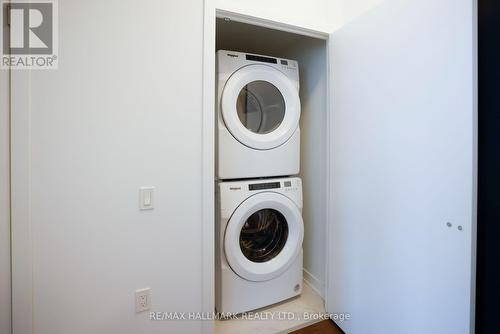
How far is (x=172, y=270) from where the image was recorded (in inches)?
47.3

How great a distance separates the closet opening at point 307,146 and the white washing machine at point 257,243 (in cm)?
7

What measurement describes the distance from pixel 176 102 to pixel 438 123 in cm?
113

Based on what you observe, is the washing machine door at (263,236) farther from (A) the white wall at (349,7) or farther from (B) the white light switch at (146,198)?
(A) the white wall at (349,7)

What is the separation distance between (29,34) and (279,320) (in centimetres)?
199

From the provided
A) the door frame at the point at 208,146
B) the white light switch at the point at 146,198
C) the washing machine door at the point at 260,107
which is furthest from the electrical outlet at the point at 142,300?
the washing machine door at the point at 260,107

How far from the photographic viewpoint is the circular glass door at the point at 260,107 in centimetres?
166

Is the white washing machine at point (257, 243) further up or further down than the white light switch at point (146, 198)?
further down

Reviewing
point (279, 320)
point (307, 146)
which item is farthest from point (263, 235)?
point (307, 146)

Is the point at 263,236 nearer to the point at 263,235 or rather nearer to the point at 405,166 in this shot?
the point at 263,235

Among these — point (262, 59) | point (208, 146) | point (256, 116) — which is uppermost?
point (262, 59)

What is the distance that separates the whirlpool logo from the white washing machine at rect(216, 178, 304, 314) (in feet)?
3.28

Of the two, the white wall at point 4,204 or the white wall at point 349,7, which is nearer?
the white wall at point 4,204

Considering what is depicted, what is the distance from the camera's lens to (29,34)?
946mm

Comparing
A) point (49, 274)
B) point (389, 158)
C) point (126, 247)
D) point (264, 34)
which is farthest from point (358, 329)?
point (264, 34)
